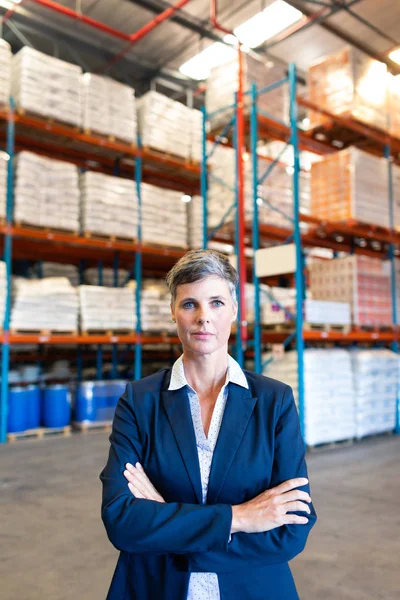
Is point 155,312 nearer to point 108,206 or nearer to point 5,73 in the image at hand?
point 108,206

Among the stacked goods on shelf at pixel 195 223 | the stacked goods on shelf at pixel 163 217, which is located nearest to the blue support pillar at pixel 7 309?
the stacked goods on shelf at pixel 163 217

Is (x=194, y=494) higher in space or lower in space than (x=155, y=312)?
lower

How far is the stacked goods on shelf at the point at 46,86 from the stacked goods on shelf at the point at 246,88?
7.17 feet

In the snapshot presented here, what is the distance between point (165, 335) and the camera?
9961 millimetres

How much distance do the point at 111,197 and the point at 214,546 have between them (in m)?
7.99

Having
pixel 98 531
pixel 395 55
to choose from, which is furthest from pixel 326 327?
pixel 395 55

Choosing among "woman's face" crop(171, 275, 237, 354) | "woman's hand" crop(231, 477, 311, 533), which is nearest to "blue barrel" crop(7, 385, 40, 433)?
"woman's face" crop(171, 275, 237, 354)

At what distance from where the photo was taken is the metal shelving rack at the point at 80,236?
8.06m

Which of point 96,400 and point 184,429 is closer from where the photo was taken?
point 184,429

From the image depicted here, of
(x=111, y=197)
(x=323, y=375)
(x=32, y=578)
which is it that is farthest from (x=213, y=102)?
(x=32, y=578)

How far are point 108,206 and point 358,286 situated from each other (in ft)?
13.8

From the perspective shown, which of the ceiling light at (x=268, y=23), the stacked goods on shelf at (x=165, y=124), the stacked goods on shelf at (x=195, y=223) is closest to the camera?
the stacked goods on shelf at (x=165, y=124)

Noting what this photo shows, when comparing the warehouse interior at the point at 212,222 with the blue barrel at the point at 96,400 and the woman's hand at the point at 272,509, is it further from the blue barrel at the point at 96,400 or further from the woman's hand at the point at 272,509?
the woman's hand at the point at 272,509

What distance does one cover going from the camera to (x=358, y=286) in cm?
804
